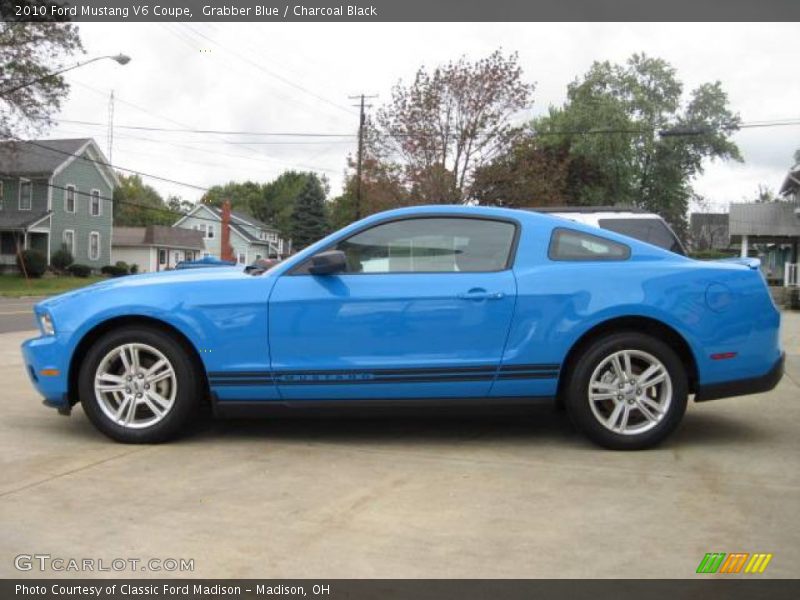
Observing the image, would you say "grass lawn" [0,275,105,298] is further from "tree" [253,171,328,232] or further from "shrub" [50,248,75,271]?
"tree" [253,171,328,232]

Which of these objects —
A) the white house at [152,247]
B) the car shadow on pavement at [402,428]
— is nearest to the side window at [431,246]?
the car shadow on pavement at [402,428]

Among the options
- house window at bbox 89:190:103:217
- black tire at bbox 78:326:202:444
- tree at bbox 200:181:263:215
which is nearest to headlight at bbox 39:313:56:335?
black tire at bbox 78:326:202:444

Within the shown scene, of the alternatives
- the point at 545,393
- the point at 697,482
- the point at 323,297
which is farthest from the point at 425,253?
the point at 697,482

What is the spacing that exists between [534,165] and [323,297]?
2680 centimetres

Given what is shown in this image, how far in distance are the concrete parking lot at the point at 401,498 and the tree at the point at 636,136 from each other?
Answer: 43875 millimetres

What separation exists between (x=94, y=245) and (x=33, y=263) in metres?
8.43

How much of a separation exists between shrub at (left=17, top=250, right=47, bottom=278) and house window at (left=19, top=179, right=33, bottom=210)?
4.88 meters

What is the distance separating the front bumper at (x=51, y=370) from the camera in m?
4.64

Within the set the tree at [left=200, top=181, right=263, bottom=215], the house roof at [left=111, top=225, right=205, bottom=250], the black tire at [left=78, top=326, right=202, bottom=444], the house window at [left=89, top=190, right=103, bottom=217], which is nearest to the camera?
the black tire at [left=78, top=326, right=202, bottom=444]

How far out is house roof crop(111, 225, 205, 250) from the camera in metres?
61.8

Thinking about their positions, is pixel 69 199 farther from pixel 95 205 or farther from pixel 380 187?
pixel 380 187

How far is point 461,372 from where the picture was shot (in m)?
4.48

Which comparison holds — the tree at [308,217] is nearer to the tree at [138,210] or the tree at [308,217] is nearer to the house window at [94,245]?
the house window at [94,245]

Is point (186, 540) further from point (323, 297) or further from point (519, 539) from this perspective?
point (323, 297)
